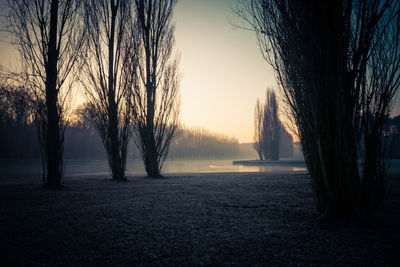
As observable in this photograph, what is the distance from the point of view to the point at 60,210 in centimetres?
265

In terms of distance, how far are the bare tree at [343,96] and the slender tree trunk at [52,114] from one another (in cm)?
523

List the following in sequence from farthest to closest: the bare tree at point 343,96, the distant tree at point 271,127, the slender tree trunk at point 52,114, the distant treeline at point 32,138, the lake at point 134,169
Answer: the distant tree at point 271,127 → the distant treeline at point 32,138 → the lake at point 134,169 → the slender tree trunk at point 52,114 → the bare tree at point 343,96

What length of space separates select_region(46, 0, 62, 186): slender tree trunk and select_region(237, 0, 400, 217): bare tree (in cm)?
523

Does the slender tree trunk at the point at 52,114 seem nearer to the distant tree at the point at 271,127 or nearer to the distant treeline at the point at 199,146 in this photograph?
the distant tree at the point at 271,127

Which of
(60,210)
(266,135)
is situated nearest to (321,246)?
(60,210)

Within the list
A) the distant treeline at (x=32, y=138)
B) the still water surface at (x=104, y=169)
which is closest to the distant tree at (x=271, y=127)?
the still water surface at (x=104, y=169)

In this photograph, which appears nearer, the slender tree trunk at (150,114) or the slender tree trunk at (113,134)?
the slender tree trunk at (113,134)

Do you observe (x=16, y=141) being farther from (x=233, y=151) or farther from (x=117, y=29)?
(x=233, y=151)

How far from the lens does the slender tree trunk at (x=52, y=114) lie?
189 inches

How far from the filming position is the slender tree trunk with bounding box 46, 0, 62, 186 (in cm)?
480

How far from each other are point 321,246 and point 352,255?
19 centimetres

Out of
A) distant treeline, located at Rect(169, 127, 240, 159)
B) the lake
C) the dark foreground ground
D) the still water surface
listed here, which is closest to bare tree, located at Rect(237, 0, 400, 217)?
the dark foreground ground

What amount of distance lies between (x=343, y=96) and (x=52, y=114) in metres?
5.64

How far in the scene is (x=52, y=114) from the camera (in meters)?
4.82
